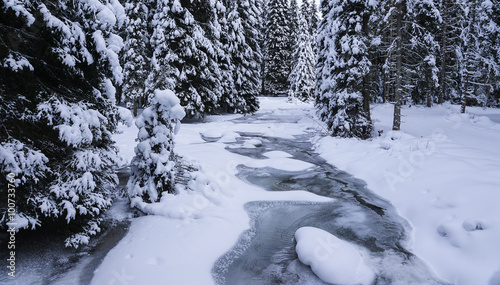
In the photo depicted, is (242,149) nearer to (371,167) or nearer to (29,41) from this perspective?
(371,167)

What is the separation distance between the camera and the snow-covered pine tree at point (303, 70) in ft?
129

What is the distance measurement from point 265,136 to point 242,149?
4.29 meters

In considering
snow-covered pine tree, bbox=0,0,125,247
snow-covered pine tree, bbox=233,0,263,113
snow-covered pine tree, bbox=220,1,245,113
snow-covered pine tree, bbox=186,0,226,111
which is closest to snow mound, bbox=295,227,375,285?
snow-covered pine tree, bbox=0,0,125,247

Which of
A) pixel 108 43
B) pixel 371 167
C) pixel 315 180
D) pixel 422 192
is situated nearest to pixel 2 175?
pixel 108 43

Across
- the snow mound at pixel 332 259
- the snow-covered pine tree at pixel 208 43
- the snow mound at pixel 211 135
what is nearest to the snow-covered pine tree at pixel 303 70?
the snow-covered pine tree at pixel 208 43

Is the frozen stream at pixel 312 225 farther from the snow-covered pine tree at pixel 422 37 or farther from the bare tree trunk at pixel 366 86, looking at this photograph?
the snow-covered pine tree at pixel 422 37

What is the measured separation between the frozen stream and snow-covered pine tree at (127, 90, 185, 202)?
2.33 metres

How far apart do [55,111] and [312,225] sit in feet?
17.5

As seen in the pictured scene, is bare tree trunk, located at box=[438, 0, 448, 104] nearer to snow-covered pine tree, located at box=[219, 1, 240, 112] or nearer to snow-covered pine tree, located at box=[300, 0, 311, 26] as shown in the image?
snow-covered pine tree, located at box=[219, 1, 240, 112]

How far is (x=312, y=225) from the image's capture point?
19.9 feet

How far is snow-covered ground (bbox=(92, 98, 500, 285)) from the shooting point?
4.27 m

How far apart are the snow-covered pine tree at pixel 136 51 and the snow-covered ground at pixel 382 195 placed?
29.0ft

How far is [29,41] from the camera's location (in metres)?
4.44

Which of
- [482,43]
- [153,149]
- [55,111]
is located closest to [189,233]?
[153,149]
